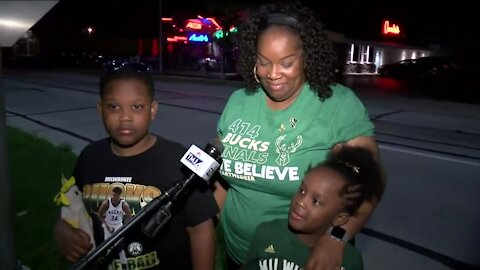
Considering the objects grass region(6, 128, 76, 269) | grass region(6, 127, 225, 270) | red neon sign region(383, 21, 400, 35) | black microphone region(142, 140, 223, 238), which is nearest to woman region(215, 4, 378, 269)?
black microphone region(142, 140, 223, 238)

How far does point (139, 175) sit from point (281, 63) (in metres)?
0.79

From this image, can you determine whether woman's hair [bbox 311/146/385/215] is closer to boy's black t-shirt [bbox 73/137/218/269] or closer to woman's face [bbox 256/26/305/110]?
woman's face [bbox 256/26/305/110]

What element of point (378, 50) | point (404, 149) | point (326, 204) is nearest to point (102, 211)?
point (326, 204)

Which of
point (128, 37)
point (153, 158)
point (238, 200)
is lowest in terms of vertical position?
point (238, 200)

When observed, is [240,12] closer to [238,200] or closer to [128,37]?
[128,37]

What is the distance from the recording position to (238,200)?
1.96 metres

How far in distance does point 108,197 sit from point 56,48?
42387mm

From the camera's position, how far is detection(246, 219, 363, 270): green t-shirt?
1656mm

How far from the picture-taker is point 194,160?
4.89 feet

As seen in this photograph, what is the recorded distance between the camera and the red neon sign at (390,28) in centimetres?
3095

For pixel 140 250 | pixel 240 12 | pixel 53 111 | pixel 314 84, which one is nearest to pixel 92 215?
pixel 140 250

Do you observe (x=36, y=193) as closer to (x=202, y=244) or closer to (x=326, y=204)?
(x=202, y=244)

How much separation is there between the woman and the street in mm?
2088

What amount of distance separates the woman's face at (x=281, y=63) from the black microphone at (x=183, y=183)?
1.58ft
